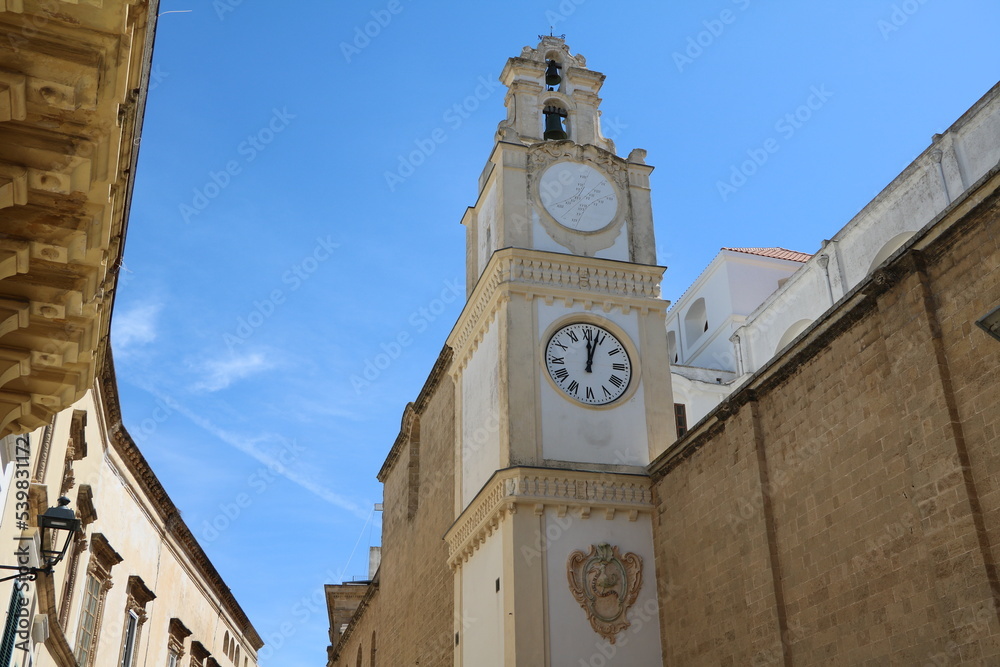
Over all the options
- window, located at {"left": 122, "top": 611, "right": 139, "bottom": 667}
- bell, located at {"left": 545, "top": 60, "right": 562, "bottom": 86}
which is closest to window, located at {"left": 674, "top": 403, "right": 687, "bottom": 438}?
bell, located at {"left": 545, "top": 60, "right": 562, "bottom": 86}

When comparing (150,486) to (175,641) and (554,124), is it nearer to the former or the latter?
(175,641)

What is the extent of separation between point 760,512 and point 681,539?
219cm

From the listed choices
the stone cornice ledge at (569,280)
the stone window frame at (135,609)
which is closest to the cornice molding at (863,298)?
the stone cornice ledge at (569,280)

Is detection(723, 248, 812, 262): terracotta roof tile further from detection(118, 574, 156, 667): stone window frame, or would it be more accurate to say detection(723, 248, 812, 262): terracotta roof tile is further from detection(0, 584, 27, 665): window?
detection(0, 584, 27, 665): window

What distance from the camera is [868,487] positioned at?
30.6 feet

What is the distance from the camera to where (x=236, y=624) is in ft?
104

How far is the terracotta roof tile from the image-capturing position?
28.8 m

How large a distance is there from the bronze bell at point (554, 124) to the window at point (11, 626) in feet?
36.0

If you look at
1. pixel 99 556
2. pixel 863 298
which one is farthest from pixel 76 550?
pixel 863 298

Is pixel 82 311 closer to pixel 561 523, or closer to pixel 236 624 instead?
pixel 561 523

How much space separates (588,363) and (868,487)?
6091 millimetres

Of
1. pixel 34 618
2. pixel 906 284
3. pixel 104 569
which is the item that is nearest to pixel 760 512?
pixel 906 284

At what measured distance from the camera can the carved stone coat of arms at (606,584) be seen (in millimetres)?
13109

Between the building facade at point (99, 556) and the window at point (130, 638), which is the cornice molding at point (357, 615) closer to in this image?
the building facade at point (99, 556)
